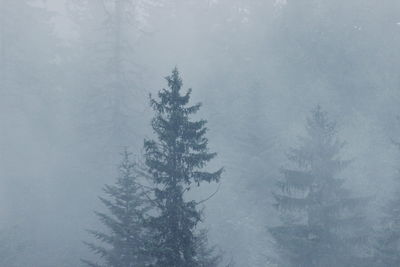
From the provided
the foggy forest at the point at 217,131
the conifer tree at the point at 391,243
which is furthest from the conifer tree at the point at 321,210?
the conifer tree at the point at 391,243

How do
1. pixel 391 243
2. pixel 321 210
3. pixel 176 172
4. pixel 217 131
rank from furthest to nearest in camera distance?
pixel 217 131 → pixel 391 243 → pixel 321 210 → pixel 176 172

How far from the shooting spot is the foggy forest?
18.6 metres

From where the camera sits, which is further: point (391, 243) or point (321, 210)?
point (391, 243)

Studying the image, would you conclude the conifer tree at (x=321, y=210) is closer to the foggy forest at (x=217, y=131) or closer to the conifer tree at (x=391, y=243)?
the foggy forest at (x=217, y=131)

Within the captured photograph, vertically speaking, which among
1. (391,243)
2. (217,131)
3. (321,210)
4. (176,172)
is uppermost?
(217,131)

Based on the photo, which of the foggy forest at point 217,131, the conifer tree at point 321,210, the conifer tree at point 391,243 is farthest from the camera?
the conifer tree at point 391,243

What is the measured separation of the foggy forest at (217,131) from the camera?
18625 mm

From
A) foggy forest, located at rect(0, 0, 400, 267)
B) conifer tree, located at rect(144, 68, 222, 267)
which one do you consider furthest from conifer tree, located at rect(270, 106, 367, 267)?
conifer tree, located at rect(144, 68, 222, 267)

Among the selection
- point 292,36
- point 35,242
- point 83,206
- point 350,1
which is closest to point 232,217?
point 83,206

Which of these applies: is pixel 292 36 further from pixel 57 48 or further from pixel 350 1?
pixel 57 48

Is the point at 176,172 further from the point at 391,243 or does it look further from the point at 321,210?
the point at 391,243

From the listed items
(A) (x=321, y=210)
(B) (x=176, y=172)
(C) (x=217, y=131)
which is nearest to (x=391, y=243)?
(A) (x=321, y=210)

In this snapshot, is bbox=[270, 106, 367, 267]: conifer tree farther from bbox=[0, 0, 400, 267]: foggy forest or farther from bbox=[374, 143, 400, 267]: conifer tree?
bbox=[374, 143, 400, 267]: conifer tree

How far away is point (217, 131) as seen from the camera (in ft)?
123
